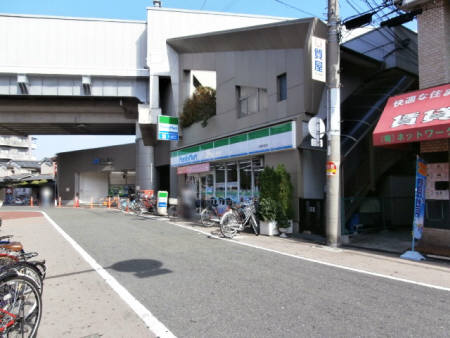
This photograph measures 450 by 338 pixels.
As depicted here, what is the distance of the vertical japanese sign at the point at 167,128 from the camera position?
20062mm

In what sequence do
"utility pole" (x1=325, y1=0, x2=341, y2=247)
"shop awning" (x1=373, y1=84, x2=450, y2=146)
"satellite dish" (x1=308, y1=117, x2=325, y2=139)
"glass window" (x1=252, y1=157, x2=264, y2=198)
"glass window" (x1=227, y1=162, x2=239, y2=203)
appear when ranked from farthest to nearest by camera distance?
"glass window" (x1=227, y1=162, x2=239, y2=203)
"glass window" (x1=252, y1=157, x2=264, y2=198)
"satellite dish" (x1=308, y1=117, x2=325, y2=139)
"utility pole" (x1=325, y1=0, x2=341, y2=247)
"shop awning" (x1=373, y1=84, x2=450, y2=146)

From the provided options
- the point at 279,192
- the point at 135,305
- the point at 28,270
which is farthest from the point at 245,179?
the point at 28,270

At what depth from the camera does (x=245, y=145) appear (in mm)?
14516

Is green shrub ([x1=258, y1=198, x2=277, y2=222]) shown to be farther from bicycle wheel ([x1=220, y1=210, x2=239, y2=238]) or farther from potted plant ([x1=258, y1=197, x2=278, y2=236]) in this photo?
bicycle wheel ([x1=220, y1=210, x2=239, y2=238])

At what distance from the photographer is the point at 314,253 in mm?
8422

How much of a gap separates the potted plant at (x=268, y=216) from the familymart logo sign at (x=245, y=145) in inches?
88.4

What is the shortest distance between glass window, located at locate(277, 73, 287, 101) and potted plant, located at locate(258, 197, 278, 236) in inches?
182

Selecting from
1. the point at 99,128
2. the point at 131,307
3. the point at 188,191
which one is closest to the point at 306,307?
the point at 131,307

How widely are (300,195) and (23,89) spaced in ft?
Answer: 81.5

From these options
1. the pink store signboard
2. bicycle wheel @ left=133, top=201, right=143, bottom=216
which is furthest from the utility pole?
bicycle wheel @ left=133, top=201, right=143, bottom=216

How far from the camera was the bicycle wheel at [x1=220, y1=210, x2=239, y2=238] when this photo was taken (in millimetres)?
10820

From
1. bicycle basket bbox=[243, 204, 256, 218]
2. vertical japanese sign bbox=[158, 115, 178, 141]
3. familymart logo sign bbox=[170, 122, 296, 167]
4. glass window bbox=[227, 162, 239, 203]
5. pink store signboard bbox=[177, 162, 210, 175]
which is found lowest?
bicycle basket bbox=[243, 204, 256, 218]

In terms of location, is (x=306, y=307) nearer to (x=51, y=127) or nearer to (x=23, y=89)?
(x=23, y=89)

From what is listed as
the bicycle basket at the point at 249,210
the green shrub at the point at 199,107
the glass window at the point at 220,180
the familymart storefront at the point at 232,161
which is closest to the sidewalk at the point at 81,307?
the bicycle basket at the point at 249,210
